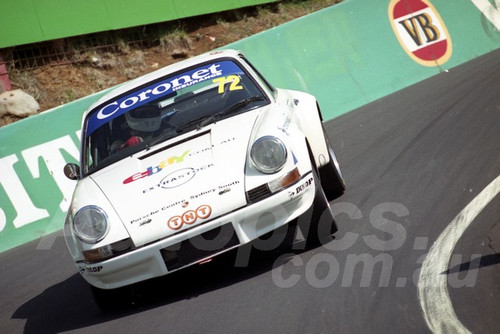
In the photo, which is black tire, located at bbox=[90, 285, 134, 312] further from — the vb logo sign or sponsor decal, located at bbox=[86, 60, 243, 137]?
the vb logo sign

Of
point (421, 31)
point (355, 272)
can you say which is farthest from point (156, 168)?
point (421, 31)

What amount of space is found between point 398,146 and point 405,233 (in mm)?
2978

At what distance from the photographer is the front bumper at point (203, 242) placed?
4816 mm

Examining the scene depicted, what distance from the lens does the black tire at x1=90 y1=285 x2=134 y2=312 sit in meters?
5.18

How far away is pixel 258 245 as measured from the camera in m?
5.48

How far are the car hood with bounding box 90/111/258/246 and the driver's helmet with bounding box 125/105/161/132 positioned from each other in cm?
35

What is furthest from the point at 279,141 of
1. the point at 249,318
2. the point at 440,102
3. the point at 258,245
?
the point at 440,102

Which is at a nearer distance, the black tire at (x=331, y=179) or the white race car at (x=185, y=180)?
the white race car at (x=185, y=180)

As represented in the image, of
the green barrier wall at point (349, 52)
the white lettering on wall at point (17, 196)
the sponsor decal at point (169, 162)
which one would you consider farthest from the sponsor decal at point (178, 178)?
the green barrier wall at point (349, 52)

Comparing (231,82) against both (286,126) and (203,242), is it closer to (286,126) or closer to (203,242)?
(286,126)

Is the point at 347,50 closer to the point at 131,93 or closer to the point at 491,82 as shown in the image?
the point at 491,82

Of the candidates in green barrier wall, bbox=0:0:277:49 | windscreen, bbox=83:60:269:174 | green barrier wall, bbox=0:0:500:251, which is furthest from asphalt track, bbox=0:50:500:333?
green barrier wall, bbox=0:0:277:49

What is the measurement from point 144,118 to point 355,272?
2.26 m

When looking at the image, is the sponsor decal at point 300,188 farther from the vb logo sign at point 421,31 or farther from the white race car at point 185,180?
the vb logo sign at point 421,31
